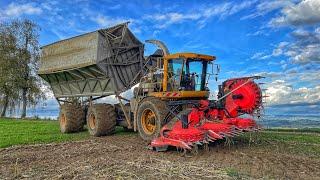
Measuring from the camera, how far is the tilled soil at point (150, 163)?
8.68 metres

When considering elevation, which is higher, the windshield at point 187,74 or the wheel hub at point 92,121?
the windshield at point 187,74

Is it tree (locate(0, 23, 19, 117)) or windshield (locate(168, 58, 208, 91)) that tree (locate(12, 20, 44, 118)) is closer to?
tree (locate(0, 23, 19, 117))

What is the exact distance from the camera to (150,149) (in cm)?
1287

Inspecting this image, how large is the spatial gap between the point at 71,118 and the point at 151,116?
7.53 metres

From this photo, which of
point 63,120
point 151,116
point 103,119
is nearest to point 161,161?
point 151,116

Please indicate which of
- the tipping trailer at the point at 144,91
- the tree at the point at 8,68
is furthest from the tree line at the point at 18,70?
the tipping trailer at the point at 144,91

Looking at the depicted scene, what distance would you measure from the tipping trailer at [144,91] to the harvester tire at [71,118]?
0.17ft

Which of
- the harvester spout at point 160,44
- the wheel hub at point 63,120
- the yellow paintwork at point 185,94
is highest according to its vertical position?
the harvester spout at point 160,44

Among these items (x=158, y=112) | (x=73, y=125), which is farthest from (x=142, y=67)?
(x=158, y=112)

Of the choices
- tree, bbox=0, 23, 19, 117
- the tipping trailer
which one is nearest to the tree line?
tree, bbox=0, 23, 19, 117

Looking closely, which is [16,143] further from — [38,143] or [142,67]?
[142,67]

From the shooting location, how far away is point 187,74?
14438mm

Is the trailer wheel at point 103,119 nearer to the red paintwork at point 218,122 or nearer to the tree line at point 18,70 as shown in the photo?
the red paintwork at point 218,122

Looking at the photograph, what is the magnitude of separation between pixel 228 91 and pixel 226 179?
5.94 meters
